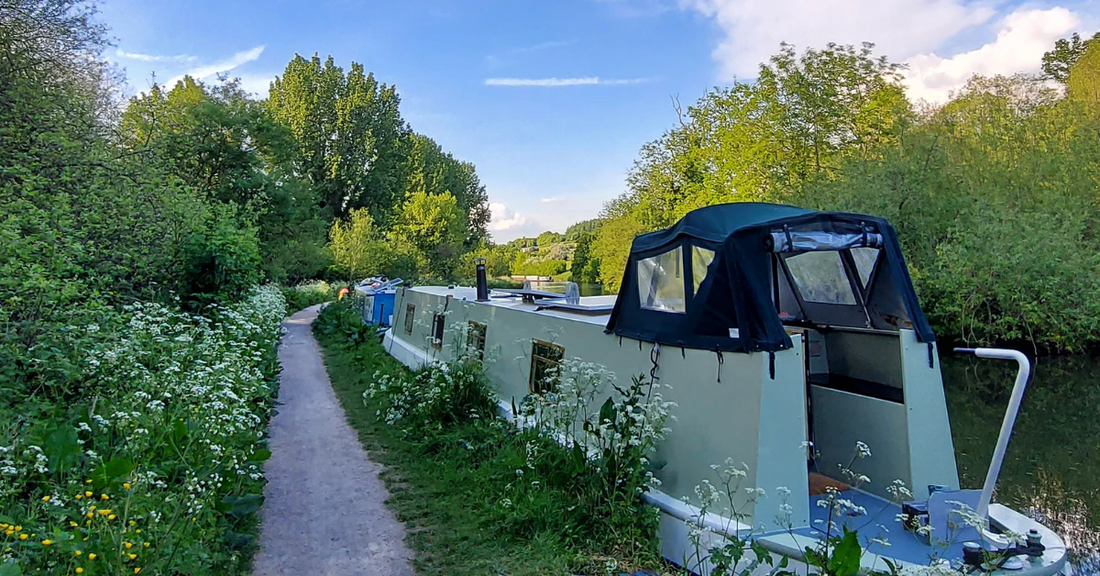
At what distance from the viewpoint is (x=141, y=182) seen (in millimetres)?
5711

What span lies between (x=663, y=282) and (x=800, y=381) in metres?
1.15

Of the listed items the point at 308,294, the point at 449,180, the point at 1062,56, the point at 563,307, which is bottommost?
the point at 308,294

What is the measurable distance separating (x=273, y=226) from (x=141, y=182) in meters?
12.3

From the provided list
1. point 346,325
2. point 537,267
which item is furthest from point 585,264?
point 346,325

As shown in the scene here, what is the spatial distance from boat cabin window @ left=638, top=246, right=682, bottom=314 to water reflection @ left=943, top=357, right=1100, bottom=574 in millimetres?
2688

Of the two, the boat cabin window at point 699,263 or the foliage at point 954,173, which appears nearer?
the boat cabin window at point 699,263

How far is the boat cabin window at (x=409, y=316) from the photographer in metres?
10.6

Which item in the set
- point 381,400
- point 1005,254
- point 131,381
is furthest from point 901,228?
point 131,381

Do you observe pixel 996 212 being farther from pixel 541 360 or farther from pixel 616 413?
pixel 616 413

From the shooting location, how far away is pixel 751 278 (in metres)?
3.75

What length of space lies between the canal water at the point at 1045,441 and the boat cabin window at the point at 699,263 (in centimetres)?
250

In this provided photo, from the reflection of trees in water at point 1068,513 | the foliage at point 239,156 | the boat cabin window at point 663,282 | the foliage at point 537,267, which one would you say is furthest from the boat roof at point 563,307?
the foliage at point 537,267

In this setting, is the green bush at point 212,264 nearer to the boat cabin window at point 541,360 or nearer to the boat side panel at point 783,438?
the boat cabin window at point 541,360

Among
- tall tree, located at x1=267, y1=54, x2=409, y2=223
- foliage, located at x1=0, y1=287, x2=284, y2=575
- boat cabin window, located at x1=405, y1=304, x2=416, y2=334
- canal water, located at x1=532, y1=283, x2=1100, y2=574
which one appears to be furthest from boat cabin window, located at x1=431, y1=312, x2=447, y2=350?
tall tree, located at x1=267, y1=54, x2=409, y2=223
